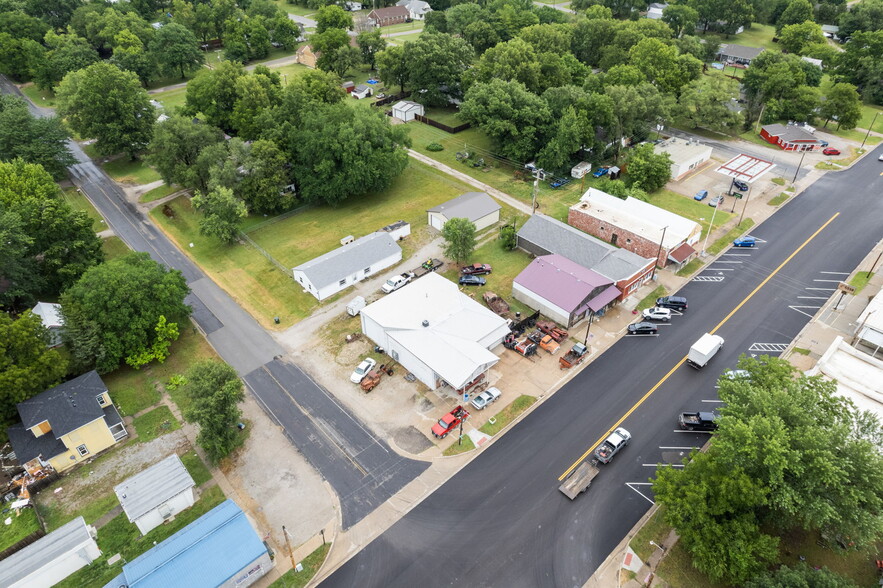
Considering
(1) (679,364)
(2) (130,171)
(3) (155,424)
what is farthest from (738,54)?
(3) (155,424)

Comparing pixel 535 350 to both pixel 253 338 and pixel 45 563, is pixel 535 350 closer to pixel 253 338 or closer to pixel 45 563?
pixel 253 338

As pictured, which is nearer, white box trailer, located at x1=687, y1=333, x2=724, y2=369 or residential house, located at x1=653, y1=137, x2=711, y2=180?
white box trailer, located at x1=687, y1=333, x2=724, y2=369

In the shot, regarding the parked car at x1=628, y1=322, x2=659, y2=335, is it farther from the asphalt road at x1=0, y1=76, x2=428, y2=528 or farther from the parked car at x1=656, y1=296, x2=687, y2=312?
the asphalt road at x1=0, y1=76, x2=428, y2=528

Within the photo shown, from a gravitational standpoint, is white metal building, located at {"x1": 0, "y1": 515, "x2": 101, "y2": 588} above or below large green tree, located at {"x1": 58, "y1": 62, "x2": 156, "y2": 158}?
below

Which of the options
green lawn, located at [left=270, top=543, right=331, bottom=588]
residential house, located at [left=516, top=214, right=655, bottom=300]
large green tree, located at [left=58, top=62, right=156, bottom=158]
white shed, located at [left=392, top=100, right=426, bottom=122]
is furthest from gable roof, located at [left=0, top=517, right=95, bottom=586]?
white shed, located at [left=392, top=100, right=426, bottom=122]

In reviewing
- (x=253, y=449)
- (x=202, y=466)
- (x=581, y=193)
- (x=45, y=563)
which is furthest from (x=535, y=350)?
(x=45, y=563)

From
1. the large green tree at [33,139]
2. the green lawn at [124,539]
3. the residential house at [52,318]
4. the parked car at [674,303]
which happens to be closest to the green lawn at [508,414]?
the parked car at [674,303]

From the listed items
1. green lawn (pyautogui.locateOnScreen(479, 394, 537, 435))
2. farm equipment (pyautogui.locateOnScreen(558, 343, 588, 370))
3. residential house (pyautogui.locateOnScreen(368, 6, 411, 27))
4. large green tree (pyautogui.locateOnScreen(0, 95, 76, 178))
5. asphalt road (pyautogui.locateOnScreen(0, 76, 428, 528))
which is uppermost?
residential house (pyautogui.locateOnScreen(368, 6, 411, 27))

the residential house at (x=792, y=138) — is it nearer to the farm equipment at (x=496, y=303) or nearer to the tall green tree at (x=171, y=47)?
the farm equipment at (x=496, y=303)
